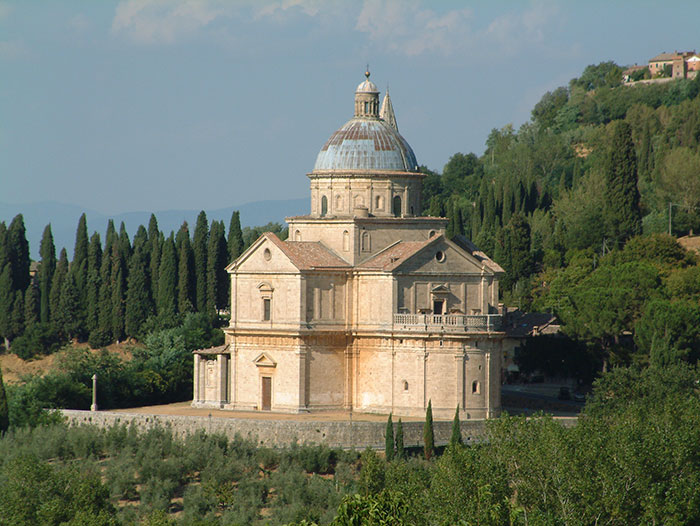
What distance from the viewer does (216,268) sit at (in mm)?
94375

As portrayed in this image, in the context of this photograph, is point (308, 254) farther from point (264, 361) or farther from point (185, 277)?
point (185, 277)

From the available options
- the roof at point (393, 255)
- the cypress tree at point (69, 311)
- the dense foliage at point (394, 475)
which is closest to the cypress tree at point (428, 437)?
the dense foliage at point (394, 475)

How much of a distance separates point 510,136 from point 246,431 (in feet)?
323

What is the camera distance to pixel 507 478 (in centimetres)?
4959

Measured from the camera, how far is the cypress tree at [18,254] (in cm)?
9819

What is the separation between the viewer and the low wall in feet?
199

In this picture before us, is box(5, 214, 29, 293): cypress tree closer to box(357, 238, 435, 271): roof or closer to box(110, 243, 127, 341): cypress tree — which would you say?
box(110, 243, 127, 341): cypress tree

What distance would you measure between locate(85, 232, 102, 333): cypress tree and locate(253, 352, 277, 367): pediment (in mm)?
32012

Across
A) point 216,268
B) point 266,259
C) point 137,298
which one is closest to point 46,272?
point 137,298

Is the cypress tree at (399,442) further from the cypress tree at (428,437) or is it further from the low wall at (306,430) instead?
the cypress tree at (428,437)

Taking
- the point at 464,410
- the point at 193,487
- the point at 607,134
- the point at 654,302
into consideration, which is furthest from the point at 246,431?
the point at 607,134

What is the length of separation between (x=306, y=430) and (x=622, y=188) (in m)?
43.3

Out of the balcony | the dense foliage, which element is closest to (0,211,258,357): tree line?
the balcony

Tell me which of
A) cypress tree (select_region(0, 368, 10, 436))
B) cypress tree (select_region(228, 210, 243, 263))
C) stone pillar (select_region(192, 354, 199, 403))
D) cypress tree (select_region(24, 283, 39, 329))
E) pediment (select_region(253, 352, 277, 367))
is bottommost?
cypress tree (select_region(0, 368, 10, 436))
